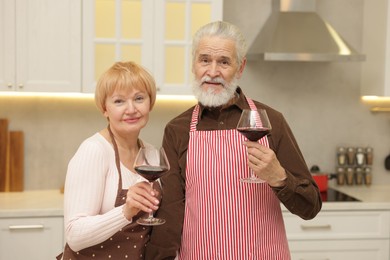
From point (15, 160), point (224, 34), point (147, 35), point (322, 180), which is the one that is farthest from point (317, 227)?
point (15, 160)

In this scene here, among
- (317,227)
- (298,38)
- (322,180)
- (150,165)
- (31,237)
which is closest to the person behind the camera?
(150,165)

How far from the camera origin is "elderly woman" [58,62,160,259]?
1.72 meters

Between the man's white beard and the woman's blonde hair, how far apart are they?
0.20m

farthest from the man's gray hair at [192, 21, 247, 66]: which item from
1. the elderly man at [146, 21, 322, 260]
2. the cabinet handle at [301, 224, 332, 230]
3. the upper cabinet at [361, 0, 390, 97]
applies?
the upper cabinet at [361, 0, 390, 97]

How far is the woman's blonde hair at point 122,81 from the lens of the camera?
1.79 metres

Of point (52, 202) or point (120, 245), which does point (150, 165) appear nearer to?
point (120, 245)

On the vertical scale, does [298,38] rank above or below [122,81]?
above

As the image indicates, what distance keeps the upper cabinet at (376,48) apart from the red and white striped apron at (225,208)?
1.87 m

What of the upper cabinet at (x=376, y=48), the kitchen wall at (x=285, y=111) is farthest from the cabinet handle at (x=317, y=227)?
the upper cabinet at (x=376, y=48)

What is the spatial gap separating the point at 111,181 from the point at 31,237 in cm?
142

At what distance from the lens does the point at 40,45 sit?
3166 mm

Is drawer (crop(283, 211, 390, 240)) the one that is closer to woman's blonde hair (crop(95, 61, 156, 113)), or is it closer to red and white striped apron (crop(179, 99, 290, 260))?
red and white striped apron (crop(179, 99, 290, 260))

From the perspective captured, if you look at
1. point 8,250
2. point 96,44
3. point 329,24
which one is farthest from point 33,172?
point 329,24

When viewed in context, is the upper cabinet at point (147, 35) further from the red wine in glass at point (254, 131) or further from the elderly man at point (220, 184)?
the red wine in glass at point (254, 131)
